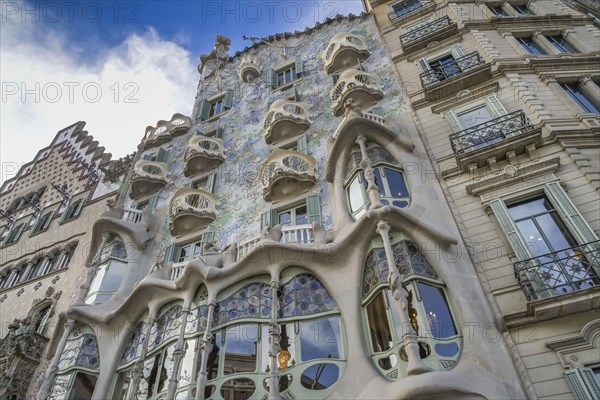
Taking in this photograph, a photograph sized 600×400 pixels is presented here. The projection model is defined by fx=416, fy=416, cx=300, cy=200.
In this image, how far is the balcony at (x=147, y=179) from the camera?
58.0 feet

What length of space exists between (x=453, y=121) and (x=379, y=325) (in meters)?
6.84

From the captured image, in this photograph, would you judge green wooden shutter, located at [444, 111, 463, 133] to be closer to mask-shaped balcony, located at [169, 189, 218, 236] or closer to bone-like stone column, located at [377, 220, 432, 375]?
bone-like stone column, located at [377, 220, 432, 375]

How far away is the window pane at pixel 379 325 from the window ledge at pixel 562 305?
2.50 metres

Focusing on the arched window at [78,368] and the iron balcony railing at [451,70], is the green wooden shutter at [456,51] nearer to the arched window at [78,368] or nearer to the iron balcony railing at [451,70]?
the iron balcony railing at [451,70]

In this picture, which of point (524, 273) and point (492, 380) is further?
point (524, 273)

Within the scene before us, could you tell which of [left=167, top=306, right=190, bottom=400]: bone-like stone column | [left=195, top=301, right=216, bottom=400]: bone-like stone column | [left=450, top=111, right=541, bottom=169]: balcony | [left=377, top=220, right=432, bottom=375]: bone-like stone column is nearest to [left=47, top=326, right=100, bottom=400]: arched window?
[left=167, top=306, right=190, bottom=400]: bone-like stone column

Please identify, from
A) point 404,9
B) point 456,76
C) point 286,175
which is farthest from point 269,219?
point 404,9

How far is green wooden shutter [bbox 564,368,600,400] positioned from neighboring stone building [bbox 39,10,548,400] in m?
0.69

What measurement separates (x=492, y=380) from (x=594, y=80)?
1027cm

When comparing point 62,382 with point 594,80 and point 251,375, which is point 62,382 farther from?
point 594,80

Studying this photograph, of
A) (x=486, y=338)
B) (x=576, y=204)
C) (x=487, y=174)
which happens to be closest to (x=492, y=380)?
(x=486, y=338)

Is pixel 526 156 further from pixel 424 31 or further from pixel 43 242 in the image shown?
pixel 43 242

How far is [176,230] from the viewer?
14.7 meters

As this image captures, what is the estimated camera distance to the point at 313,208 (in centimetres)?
1256
